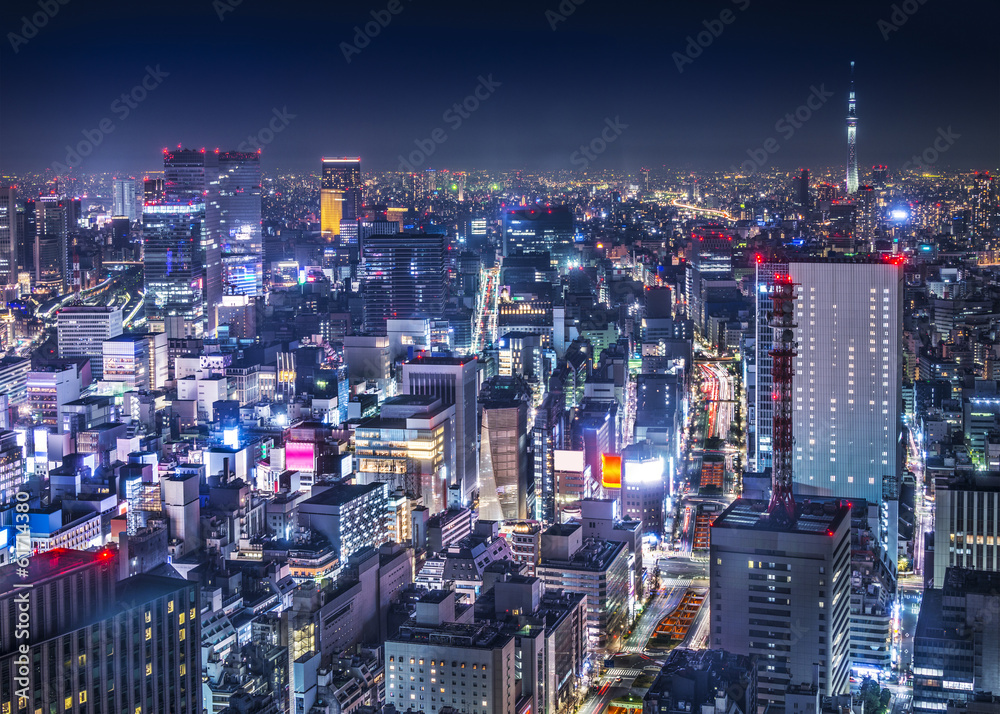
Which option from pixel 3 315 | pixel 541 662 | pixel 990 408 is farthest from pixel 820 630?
pixel 3 315

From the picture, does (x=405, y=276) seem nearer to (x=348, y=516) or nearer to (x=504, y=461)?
(x=504, y=461)

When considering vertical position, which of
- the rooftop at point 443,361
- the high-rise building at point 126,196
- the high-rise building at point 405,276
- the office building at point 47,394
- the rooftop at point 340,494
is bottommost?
the rooftop at point 340,494

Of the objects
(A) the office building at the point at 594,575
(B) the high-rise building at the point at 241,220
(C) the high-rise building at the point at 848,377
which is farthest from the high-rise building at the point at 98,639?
(B) the high-rise building at the point at 241,220

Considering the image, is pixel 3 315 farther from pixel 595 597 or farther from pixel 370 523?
pixel 595 597

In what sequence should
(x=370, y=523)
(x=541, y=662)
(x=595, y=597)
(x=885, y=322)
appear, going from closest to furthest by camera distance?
(x=541, y=662)
(x=595, y=597)
(x=370, y=523)
(x=885, y=322)

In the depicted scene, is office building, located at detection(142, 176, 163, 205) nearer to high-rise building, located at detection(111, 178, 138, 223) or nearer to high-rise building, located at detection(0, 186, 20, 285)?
high-rise building, located at detection(0, 186, 20, 285)

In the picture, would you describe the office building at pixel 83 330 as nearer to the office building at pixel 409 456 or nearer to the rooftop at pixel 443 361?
the rooftop at pixel 443 361

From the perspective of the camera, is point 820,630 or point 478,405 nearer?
point 820,630

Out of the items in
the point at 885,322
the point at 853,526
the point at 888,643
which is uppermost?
the point at 885,322
